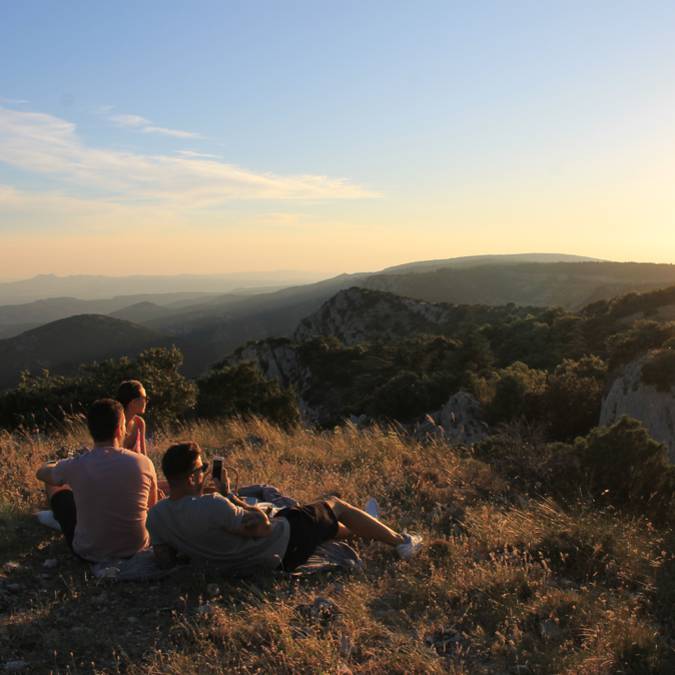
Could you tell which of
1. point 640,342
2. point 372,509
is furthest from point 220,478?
point 640,342

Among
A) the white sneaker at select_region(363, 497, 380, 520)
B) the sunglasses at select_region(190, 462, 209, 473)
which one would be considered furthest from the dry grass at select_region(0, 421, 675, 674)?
the sunglasses at select_region(190, 462, 209, 473)

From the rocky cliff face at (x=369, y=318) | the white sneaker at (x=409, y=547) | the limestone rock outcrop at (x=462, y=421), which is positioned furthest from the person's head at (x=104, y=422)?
the rocky cliff face at (x=369, y=318)

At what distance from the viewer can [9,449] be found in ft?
25.3

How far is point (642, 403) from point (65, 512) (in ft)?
28.0

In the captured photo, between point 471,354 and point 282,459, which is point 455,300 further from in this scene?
point 282,459

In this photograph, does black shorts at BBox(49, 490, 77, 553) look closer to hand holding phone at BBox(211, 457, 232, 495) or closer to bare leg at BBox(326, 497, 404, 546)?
hand holding phone at BBox(211, 457, 232, 495)

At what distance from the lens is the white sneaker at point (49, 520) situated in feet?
17.5

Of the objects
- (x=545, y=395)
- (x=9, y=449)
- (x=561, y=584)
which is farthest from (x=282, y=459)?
(x=545, y=395)

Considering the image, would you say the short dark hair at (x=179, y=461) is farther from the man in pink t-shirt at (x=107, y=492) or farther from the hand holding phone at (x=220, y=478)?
the hand holding phone at (x=220, y=478)

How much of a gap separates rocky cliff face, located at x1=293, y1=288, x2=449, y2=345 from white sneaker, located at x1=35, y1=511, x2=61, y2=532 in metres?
49.9

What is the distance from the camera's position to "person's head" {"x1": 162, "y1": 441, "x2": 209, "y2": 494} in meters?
4.30

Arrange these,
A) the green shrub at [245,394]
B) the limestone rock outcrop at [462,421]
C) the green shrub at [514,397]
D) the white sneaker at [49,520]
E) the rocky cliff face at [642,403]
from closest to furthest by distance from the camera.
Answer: the white sneaker at [49,520] < the rocky cliff face at [642,403] < the green shrub at [514,397] < the limestone rock outcrop at [462,421] < the green shrub at [245,394]

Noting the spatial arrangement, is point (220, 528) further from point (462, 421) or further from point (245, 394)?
point (245, 394)

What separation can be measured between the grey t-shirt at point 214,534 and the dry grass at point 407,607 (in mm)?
156
